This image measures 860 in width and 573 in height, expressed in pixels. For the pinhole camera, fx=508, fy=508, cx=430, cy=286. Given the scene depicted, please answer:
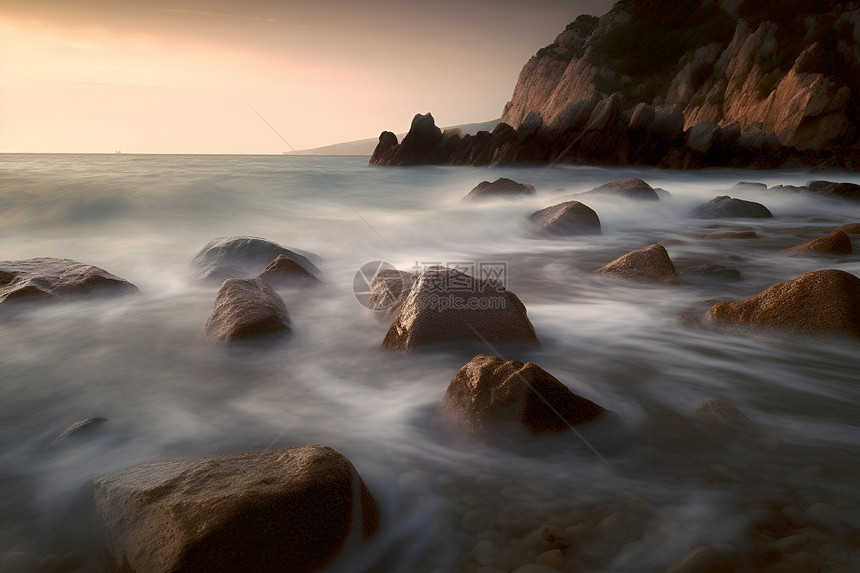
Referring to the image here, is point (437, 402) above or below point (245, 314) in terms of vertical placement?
A: below

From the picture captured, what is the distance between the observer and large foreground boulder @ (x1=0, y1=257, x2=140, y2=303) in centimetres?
468

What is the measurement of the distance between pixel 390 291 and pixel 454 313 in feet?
3.76

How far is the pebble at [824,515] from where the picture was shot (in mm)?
1782

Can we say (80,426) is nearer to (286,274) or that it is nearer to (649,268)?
(286,274)

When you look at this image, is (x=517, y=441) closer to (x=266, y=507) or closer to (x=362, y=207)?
(x=266, y=507)

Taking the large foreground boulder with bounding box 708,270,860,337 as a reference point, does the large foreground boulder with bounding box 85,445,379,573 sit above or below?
below

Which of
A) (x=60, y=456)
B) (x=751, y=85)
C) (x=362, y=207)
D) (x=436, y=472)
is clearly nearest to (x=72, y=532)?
(x=60, y=456)

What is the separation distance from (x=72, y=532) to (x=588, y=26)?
231ft

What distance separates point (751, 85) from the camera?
32406mm

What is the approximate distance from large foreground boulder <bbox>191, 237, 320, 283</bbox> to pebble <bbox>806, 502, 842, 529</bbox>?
4.82 meters

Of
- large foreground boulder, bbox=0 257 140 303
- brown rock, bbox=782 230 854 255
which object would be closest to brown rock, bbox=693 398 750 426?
large foreground boulder, bbox=0 257 140 303

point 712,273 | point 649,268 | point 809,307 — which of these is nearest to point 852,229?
point 712,273

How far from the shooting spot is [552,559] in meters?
1.65

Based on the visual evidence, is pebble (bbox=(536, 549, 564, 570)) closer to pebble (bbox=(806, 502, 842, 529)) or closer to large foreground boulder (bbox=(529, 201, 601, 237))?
pebble (bbox=(806, 502, 842, 529))
